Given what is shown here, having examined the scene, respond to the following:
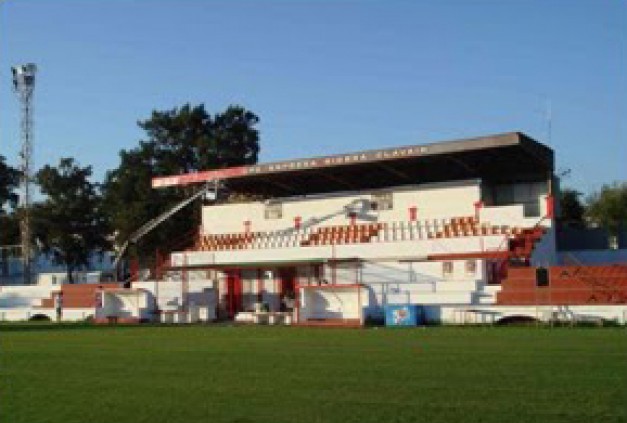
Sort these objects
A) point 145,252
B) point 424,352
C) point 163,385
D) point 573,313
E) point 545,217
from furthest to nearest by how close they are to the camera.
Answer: point 145,252 < point 545,217 < point 573,313 < point 424,352 < point 163,385

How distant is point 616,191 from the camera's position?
74000 mm

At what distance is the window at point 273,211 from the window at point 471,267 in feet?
44.4

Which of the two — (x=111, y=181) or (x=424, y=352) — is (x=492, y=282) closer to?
(x=424, y=352)

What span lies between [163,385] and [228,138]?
47.8m

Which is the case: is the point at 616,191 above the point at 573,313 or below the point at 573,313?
above

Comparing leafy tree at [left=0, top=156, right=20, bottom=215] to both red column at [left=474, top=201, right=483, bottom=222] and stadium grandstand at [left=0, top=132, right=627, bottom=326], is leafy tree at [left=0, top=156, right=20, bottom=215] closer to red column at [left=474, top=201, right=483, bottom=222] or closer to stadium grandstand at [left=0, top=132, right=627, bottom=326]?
stadium grandstand at [left=0, top=132, right=627, bottom=326]

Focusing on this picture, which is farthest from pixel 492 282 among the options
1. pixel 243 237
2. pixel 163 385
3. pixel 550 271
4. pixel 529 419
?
pixel 529 419

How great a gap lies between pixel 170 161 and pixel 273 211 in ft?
49.1

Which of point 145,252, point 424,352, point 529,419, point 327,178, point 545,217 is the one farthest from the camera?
point 145,252

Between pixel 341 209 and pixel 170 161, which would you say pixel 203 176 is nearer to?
pixel 341 209

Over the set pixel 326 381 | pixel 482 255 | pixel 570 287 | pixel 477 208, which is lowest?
pixel 326 381

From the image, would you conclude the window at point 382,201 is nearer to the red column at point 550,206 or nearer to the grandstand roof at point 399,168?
the grandstand roof at point 399,168

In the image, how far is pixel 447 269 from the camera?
35.9 m

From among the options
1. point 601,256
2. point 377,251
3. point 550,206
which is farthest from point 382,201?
point 601,256
